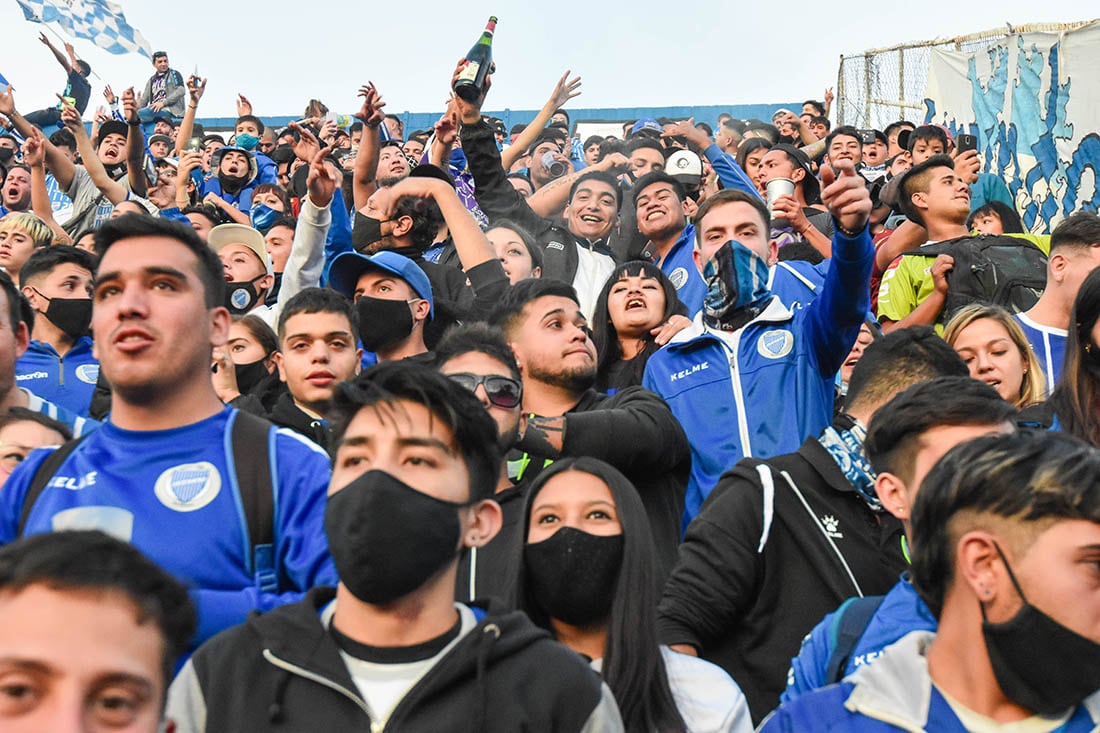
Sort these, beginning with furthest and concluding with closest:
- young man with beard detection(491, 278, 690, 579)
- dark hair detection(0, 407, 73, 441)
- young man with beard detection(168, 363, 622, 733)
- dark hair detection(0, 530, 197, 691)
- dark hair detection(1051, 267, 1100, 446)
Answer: dark hair detection(1051, 267, 1100, 446) < young man with beard detection(491, 278, 690, 579) < dark hair detection(0, 407, 73, 441) < young man with beard detection(168, 363, 622, 733) < dark hair detection(0, 530, 197, 691)

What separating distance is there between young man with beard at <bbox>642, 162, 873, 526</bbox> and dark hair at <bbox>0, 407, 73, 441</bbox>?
2.45 metres

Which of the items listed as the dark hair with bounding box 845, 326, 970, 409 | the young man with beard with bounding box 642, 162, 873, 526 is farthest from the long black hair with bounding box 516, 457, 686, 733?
the young man with beard with bounding box 642, 162, 873, 526

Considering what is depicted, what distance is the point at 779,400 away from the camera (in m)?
5.55

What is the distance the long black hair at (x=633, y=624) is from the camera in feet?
11.8

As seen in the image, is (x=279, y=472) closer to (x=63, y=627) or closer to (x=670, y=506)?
(x=63, y=627)

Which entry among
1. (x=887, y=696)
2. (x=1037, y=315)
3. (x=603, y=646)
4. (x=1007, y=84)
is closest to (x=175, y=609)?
(x=887, y=696)

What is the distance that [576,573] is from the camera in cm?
383

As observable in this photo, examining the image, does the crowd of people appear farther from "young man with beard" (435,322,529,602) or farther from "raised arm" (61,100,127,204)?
"raised arm" (61,100,127,204)

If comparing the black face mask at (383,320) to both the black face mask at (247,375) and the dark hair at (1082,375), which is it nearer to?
the black face mask at (247,375)

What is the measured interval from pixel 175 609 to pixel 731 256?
389 cm

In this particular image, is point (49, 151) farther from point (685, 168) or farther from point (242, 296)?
point (685, 168)

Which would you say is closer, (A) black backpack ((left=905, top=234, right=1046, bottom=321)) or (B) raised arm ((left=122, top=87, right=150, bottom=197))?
(A) black backpack ((left=905, top=234, right=1046, bottom=321))

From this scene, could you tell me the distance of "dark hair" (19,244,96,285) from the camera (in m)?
6.90

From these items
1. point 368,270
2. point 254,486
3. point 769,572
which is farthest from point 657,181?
point 254,486
